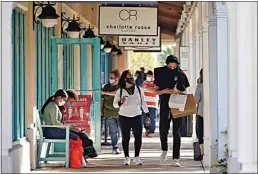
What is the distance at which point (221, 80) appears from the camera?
13.6 m

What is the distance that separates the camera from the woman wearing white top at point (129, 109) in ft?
47.8

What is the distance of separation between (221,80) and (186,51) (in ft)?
36.2

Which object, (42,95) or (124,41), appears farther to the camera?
(124,41)

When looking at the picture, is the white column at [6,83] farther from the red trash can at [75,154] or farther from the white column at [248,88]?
the white column at [248,88]

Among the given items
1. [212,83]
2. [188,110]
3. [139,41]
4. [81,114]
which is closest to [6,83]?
[212,83]

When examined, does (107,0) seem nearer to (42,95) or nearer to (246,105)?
(246,105)

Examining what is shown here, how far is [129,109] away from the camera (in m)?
14.6

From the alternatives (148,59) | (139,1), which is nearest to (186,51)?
(139,1)

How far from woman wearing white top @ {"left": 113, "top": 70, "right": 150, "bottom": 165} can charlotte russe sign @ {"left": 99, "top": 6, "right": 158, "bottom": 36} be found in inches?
90.7

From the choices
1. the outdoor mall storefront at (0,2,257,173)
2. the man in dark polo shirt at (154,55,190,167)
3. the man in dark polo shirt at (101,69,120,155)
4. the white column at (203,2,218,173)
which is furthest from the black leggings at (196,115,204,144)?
the man in dark polo shirt at (101,69,120,155)

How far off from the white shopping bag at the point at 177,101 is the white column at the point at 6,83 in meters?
3.88

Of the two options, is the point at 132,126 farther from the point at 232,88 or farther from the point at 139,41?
the point at 139,41

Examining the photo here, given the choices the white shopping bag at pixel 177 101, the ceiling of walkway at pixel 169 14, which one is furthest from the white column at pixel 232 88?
the ceiling of walkway at pixel 169 14

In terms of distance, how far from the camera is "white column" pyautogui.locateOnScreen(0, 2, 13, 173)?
37.4 feet
